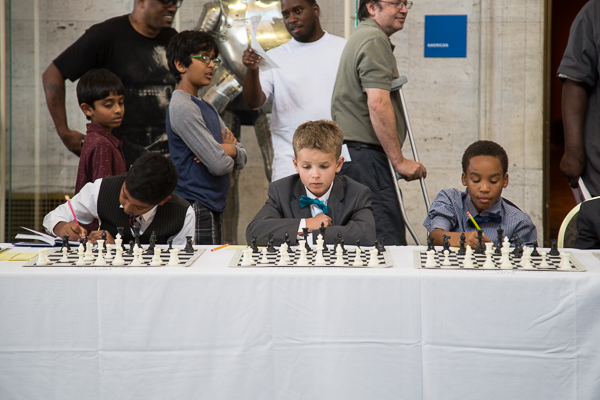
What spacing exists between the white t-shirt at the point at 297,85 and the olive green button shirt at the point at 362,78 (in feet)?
1.84

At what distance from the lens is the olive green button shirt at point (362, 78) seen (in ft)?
12.9

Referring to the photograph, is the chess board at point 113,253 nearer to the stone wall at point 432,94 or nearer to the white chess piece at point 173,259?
the white chess piece at point 173,259

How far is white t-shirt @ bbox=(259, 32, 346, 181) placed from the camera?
473 centimetres

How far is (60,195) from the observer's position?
17.6 ft

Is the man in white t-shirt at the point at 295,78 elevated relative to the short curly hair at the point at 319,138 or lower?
elevated

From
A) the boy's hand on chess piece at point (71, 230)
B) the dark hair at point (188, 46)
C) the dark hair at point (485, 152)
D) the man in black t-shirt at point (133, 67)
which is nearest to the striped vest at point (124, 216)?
the boy's hand on chess piece at point (71, 230)

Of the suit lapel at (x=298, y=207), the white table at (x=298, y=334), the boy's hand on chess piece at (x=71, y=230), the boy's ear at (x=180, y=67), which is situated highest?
the boy's ear at (x=180, y=67)

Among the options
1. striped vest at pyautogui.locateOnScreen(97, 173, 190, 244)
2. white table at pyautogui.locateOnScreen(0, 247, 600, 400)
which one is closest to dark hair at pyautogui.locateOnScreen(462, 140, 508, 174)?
white table at pyautogui.locateOnScreen(0, 247, 600, 400)

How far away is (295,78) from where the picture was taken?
4.78 meters

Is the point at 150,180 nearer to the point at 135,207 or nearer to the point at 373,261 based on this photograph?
the point at 135,207

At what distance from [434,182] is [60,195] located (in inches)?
130

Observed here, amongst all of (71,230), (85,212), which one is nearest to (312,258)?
(71,230)

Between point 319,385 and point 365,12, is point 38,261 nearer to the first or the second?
point 319,385

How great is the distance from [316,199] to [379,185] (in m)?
1.28
